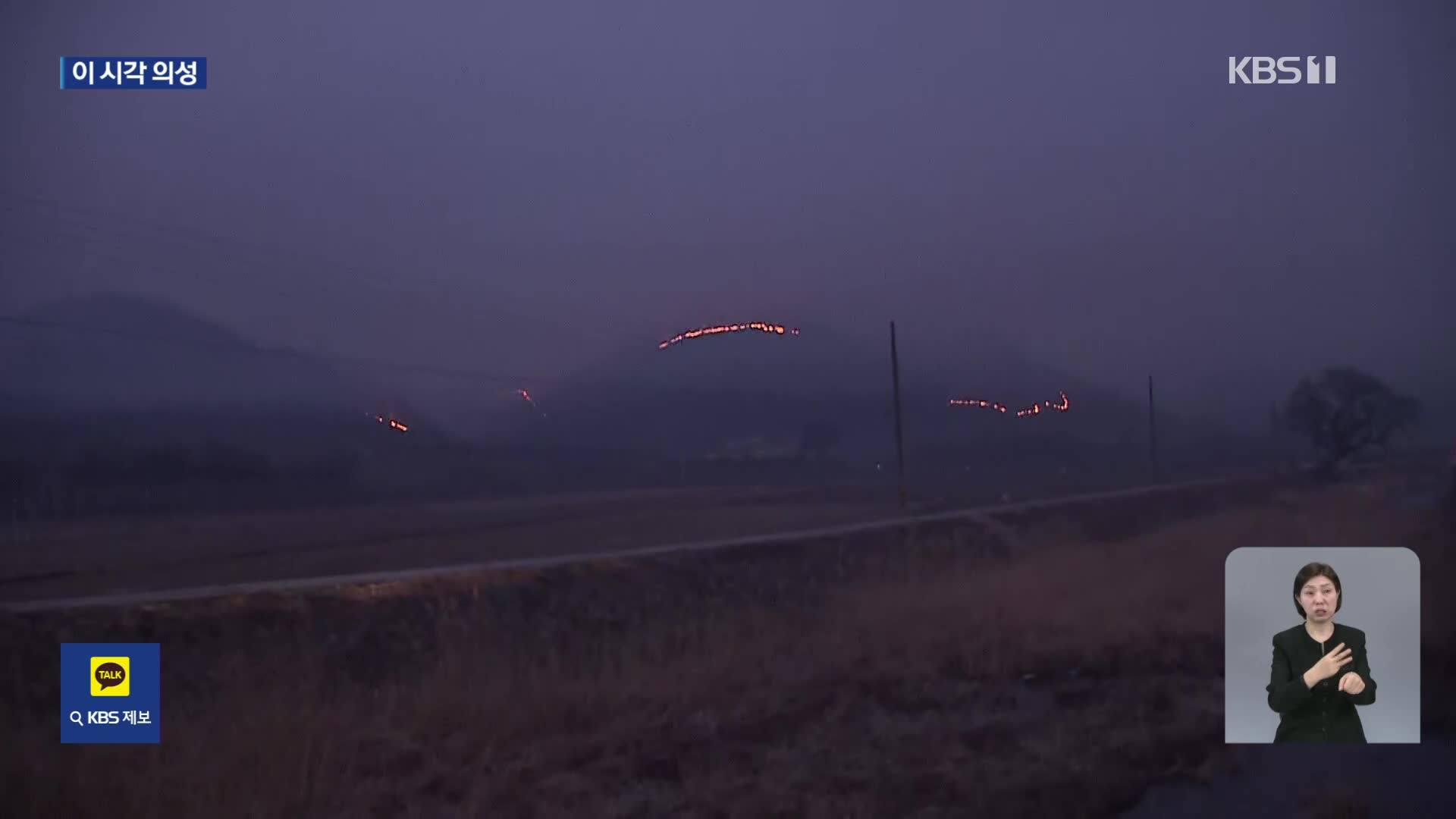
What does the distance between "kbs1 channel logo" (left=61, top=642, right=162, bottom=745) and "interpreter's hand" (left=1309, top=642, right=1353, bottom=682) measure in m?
5.71

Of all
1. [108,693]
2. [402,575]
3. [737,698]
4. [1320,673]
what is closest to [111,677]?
[108,693]

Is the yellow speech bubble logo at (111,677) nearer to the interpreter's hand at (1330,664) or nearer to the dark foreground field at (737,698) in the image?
the dark foreground field at (737,698)

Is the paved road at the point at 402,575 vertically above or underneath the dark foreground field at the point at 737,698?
above

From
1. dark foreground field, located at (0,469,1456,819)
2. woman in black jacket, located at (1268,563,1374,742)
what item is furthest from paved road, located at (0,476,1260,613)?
woman in black jacket, located at (1268,563,1374,742)

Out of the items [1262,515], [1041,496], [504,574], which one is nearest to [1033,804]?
[1262,515]

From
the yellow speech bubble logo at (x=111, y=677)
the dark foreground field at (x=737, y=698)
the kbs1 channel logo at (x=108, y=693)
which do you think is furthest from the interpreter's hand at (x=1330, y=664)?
the yellow speech bubble logo at (x=111, y=677)

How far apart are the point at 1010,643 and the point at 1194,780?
5.52ft

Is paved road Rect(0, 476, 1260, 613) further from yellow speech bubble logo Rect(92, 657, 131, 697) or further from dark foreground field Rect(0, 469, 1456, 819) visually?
yellow speech bubble logo Rect(92, 657, 131, 697)

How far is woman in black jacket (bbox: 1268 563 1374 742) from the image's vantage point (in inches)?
197

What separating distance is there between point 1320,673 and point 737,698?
3341mm

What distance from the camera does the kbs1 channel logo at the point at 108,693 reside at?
211 inches

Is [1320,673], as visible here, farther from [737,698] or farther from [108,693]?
[108,693]

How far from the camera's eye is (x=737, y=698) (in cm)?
677

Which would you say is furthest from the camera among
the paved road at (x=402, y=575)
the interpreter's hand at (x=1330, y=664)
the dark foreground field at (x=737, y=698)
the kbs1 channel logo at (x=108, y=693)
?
the paved road at (x=402, y=575)
